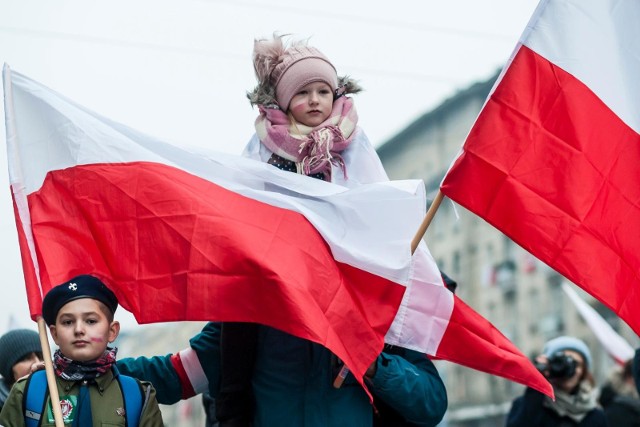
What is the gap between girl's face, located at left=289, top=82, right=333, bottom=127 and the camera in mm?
5453

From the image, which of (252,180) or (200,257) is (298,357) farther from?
(252,180)

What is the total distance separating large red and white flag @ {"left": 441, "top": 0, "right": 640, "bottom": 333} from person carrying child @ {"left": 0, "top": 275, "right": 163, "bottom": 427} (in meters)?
1.32

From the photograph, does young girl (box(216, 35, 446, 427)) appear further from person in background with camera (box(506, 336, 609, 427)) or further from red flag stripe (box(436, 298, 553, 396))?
person in background with camera (box(506, 336, 609, 427))

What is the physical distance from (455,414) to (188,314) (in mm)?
54174

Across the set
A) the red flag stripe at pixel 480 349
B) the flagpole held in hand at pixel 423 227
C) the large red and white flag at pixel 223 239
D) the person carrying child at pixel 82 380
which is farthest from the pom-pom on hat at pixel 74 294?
the red flag stripe at pixel 480 349

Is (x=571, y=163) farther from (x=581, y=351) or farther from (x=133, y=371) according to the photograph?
(x=581, y=351)

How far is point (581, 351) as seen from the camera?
354 inches

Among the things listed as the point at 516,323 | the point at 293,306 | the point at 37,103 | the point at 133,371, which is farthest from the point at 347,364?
the point at 516,323

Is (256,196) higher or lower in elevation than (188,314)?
higher

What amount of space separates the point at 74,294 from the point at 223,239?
536 mm

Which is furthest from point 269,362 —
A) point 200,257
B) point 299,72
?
point 299,72

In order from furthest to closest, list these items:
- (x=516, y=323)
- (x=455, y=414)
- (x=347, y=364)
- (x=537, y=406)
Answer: (x=455, y=414) → (x=516, y=323) → (x=537, y=406) → (x=347, y=364)

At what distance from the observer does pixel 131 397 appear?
5.09 metres

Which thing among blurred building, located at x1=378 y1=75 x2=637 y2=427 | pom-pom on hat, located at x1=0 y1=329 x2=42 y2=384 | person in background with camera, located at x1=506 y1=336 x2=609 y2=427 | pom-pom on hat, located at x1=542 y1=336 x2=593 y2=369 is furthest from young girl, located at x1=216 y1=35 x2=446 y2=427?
blurred building, located at x1=378 y1=75 x2=637 y2=427
